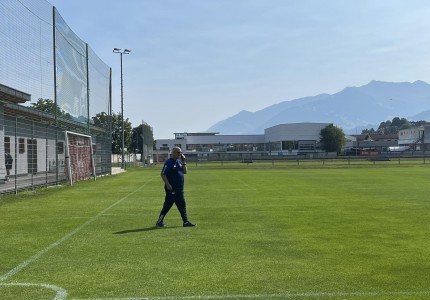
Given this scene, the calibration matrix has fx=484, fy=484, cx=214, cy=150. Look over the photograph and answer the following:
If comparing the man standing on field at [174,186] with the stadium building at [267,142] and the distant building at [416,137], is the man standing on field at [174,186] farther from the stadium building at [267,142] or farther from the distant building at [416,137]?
the distant building at [416,137]

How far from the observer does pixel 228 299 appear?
543 cm

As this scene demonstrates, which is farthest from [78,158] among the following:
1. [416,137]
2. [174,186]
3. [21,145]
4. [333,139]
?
[416,137]

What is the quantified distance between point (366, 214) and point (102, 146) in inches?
1250

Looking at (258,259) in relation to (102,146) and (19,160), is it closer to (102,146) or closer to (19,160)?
(19,160)

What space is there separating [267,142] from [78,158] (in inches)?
4509

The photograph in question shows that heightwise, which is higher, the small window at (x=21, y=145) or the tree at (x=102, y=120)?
the tree at (x=102, y=120)

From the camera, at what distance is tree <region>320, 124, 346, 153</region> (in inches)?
4566

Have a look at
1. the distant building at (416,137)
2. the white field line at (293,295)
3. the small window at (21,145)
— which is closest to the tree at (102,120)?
the small window at (21,145)

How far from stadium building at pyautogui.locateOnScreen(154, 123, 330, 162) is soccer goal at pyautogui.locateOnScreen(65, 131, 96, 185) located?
7141 centimetres

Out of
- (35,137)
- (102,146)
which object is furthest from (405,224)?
(102,146)

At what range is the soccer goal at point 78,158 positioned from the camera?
87.5 ft

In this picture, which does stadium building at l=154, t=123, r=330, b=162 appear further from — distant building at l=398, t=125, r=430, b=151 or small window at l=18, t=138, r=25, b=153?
small window at l=18, t=138, r=25, b=153

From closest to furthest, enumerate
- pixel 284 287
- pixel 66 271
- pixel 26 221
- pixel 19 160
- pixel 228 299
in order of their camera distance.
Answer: pixel 228 299, pixel 284 287, pixel 66 271, pixel 26 221, pixel 19 160

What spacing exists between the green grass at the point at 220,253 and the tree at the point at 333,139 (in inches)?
4091
